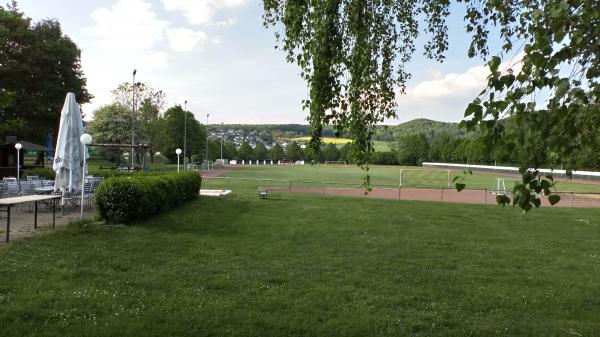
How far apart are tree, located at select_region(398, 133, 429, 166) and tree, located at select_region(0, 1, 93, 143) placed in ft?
277

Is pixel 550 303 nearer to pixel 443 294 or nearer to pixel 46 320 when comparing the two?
pixel 443 294

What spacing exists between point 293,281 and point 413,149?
107390mm

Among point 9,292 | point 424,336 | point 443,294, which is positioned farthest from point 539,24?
point 9,292

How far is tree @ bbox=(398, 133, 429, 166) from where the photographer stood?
11006 centimetres

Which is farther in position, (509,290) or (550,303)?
(509,290)

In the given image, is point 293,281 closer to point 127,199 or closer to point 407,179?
point 127,199

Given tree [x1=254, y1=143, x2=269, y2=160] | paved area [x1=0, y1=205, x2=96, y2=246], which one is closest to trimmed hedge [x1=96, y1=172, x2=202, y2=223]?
paved area [x1=0, y1=205, x2=96, y2=246]

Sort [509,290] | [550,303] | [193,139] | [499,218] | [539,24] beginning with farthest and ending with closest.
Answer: [193,139], [499,218], [509,290], [550,303], [539,24]

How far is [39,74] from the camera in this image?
34250 mm

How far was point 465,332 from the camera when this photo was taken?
524cm

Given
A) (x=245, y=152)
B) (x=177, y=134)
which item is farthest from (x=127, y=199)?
(x=245, y=152)

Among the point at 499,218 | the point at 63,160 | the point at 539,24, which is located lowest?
the point at 499,218

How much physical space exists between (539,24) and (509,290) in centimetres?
558

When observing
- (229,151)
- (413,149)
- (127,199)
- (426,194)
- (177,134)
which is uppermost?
(177,134)
